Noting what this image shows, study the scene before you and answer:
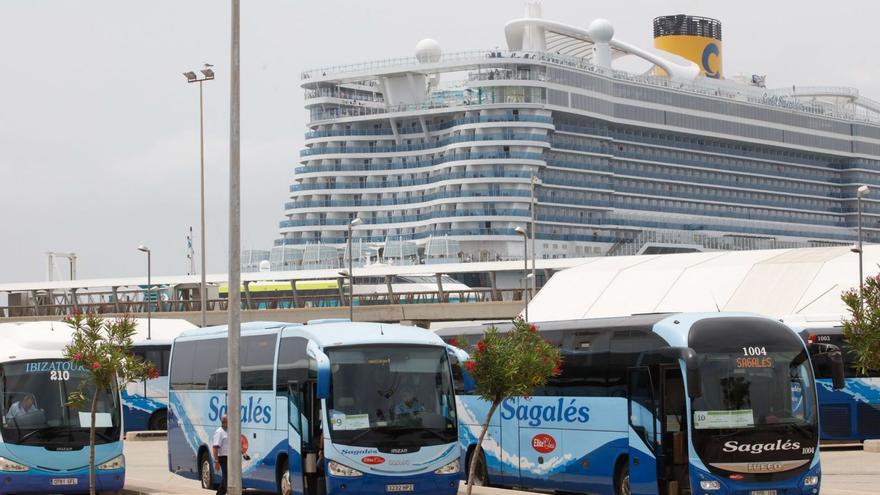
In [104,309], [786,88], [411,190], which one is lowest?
[104,309]

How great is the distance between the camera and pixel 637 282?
195ft

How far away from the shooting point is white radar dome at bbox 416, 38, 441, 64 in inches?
4368

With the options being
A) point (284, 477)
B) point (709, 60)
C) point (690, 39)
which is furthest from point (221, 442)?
point (709, 60)

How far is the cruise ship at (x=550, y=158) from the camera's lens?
105 meters

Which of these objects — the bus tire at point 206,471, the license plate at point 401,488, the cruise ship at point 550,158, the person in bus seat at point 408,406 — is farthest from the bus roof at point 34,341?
the cruise ship at point 550,158

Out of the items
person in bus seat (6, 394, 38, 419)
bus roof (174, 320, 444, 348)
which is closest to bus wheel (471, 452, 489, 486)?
bus roof (174, 320, 444, 348)

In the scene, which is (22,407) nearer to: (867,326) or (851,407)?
(867,326)

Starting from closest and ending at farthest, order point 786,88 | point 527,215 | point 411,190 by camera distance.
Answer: point 527,215 → point 411,190 → point 786,88

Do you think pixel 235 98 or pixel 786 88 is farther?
pixel 786 88

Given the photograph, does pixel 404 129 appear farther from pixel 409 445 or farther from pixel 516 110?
pixel 409 445

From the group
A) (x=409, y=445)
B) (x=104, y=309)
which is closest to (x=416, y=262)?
(x=104, y=309)

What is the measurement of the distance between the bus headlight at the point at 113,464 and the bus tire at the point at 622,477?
752 centimetres

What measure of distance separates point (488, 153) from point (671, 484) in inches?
3412

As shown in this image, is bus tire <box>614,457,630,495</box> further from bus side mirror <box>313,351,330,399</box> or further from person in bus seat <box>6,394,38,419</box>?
person in bus seat <box>6,394,38,419</box>
